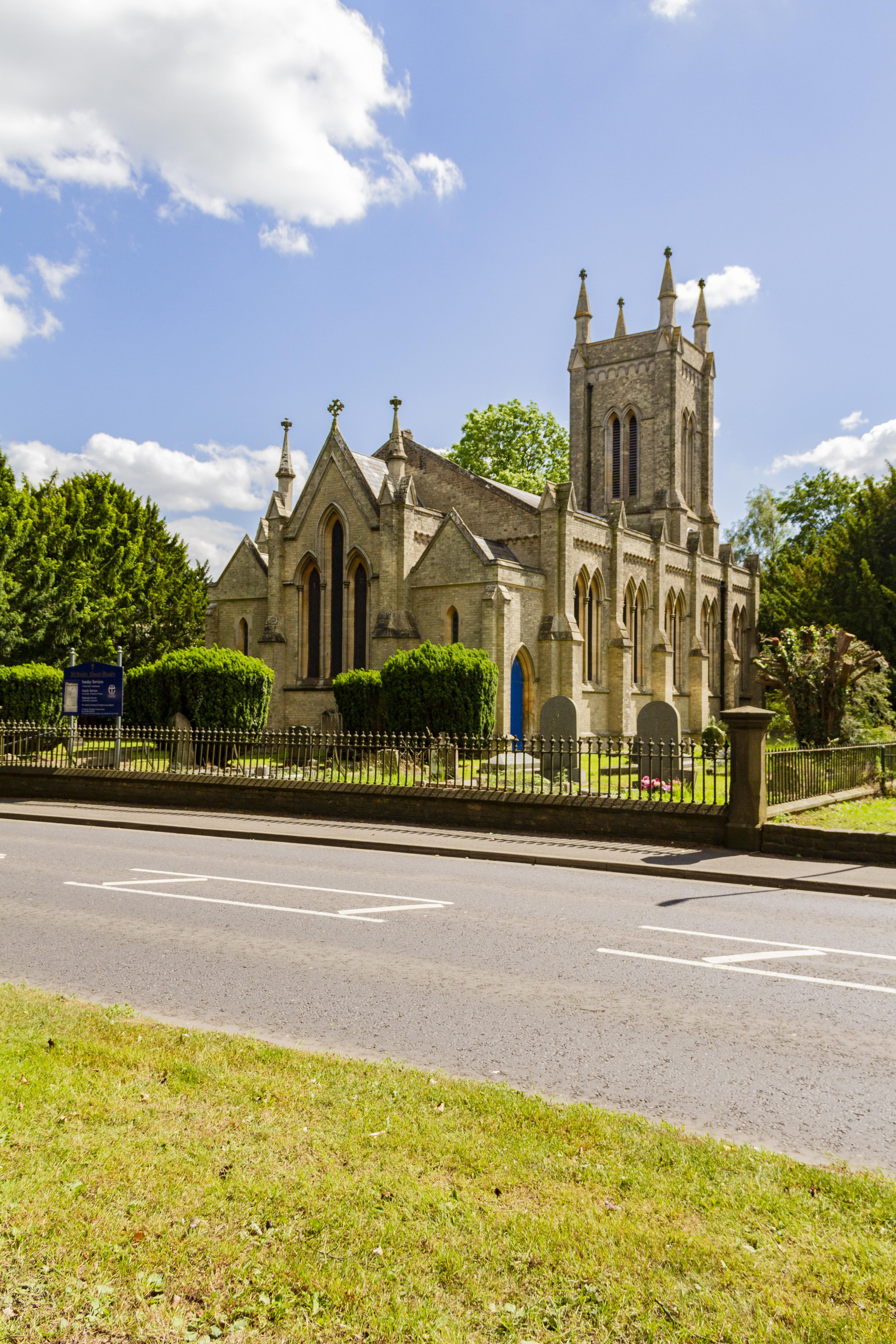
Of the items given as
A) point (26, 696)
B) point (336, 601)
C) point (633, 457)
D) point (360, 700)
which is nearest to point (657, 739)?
point (360, 700)

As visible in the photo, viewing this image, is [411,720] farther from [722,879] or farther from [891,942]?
[891,942]

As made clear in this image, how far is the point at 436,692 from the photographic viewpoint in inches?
1033

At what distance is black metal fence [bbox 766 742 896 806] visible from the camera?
44.1ft

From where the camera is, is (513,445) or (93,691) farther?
(513,445)

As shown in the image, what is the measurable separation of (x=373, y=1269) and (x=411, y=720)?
2355cm

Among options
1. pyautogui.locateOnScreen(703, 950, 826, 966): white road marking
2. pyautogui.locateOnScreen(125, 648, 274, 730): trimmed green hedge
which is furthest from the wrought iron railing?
pyautogui.locateOnScreen(703, 950, 826, 966): white road marking

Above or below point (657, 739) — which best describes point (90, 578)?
above

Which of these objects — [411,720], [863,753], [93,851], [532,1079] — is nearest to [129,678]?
[411,720]

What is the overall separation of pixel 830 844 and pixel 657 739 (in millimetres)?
4189

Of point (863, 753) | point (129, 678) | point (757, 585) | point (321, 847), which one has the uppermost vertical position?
point (757, 585)

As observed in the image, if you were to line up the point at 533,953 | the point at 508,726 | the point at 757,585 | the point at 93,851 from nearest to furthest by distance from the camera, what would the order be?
the point at 533,953, the point at 93,851, the point at 508,726, the point at 757,585

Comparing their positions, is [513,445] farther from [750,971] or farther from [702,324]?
[750,971]

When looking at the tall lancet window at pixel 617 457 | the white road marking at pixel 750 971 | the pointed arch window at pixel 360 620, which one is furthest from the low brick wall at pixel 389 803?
the tall lancet window at pixel 617 457

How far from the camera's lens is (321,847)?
13.6m
